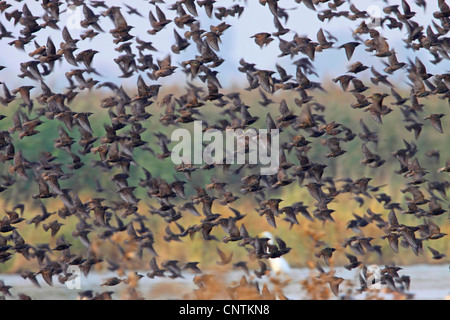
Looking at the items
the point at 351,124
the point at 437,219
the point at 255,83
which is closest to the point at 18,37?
the point at 255,83

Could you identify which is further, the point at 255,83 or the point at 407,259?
the point at 407,259

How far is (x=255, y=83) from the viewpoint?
55.2ft

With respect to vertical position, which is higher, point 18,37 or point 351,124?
point 351,124

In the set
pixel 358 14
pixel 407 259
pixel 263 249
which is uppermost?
pixel 358 14

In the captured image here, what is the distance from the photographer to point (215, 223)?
1592cm

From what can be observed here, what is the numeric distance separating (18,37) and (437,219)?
14.0 m

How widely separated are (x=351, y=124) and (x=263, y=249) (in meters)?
17.4
